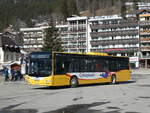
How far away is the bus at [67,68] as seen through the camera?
23969mm

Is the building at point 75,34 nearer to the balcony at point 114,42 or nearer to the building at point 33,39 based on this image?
the balcony at point 114,42

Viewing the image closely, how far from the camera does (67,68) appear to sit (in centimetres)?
2525

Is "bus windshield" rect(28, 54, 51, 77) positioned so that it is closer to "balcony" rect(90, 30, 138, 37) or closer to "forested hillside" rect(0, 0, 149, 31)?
"balcony" rect(90, 30, 138, 37)

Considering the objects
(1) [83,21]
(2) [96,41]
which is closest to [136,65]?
(2) [96,41]

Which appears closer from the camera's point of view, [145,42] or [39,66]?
[39,66]

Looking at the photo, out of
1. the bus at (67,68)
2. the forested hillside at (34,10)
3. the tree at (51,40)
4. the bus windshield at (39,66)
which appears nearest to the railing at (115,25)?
the tree at (51,40)

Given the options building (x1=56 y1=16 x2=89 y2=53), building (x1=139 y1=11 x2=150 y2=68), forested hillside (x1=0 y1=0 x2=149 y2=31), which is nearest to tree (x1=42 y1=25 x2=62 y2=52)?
building (x1=139 y1=11 x2=150 y2=68)

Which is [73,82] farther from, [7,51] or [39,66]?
[7,51]

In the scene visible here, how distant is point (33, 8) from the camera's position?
196250 mm

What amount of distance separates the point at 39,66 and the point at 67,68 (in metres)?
2.12

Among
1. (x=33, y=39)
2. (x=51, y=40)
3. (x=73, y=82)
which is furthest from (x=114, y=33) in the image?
(x=73, y=82)

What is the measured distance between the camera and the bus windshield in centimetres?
2395

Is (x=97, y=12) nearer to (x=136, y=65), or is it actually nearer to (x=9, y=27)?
(x=9, y=27)

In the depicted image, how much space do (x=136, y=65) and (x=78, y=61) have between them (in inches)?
3321
